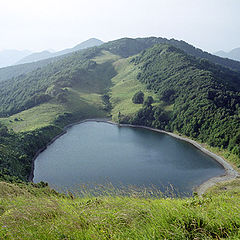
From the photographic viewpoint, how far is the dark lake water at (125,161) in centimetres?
4625

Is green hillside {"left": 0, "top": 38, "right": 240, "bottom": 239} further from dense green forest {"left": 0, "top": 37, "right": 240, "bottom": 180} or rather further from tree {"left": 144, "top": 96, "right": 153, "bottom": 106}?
tree {"left": 144, "top": 96, "right": 153, "bottom": 106}

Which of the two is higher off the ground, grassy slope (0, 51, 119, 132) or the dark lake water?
grassy slope (0, 51, 119, 132)

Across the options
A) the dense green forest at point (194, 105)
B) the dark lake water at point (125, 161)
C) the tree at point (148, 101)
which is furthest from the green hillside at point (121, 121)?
the dark lake water at point (125, 161)

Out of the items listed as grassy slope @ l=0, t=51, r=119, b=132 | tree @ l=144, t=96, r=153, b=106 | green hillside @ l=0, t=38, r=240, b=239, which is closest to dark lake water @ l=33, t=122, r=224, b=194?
green hillside @ l=0, t=38, r=240, b=239

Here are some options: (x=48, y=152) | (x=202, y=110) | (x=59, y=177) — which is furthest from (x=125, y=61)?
(x=59, y=177)

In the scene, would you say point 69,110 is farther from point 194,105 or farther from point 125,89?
point 194,105

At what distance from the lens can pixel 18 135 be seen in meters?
62.0

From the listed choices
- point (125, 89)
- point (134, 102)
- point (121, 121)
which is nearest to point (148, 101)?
point (134, 102)

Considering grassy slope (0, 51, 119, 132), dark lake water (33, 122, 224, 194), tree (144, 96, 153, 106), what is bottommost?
dark lake water (33, 122, 224, 194)

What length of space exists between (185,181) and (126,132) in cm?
3989

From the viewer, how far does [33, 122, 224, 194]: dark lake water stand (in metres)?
46.2

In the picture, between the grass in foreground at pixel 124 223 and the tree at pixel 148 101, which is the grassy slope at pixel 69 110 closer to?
the tree at pixel 148 101

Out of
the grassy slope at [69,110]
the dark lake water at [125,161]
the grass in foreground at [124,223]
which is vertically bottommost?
the dark lake water at [125,161]

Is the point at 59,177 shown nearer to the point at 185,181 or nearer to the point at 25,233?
the point at 185,181
